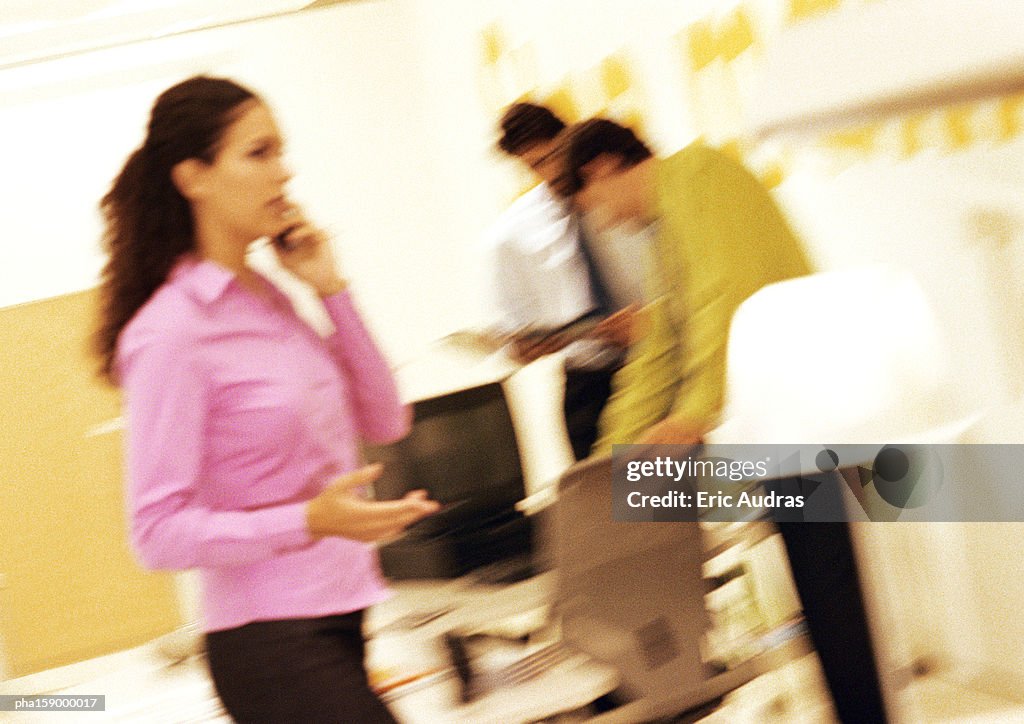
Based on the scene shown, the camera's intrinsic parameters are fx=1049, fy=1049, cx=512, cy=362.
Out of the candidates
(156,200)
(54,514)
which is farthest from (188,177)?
(54,514)

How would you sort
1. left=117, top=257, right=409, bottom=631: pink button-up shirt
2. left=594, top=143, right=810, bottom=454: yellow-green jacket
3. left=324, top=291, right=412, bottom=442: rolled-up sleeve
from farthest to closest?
left=594, top=143, right=810, bottom=454: yellow-green jacket → left=324, top=291, right=412, bottom=442: rolled-up sleeve → left=117, top=257, right=409, bottom=631: pink button-up shirt

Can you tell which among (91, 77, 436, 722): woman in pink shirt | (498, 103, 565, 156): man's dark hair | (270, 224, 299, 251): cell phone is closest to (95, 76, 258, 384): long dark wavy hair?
(91, 77, 436, 722): woman in pink shirt

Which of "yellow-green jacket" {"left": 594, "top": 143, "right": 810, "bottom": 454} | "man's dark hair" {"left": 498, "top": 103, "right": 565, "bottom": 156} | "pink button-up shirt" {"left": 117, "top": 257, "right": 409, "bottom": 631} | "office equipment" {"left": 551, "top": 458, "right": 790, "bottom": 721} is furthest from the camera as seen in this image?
"man's dark hair" {"left": 498, "top": 103, "right": 565, "bottom": 156}

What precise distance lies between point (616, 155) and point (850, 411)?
1.51 ft

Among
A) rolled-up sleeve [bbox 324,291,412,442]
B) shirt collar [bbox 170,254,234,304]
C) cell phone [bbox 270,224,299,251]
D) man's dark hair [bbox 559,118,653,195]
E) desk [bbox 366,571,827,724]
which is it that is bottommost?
desk [bbox 366,571,827,724]

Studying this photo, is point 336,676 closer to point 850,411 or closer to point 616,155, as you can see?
point 850,411

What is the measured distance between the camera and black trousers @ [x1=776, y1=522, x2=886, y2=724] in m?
1.18

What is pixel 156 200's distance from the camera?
825 mm

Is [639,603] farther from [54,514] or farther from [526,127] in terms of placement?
[54,514]

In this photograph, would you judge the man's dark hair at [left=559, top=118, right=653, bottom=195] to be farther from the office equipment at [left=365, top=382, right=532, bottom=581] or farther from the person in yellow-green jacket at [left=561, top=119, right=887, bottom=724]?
the office equipment at [left=365, top=382, right=532, bottom=581]

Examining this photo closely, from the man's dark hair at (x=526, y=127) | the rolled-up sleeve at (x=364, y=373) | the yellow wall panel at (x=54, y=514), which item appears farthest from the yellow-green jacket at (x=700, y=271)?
the yellow wall panel at (x=54, y=514)

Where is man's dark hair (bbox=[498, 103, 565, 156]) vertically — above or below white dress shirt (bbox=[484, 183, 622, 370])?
above

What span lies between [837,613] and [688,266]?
1.44 ft

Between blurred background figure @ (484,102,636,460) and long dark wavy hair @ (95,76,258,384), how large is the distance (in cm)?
56
